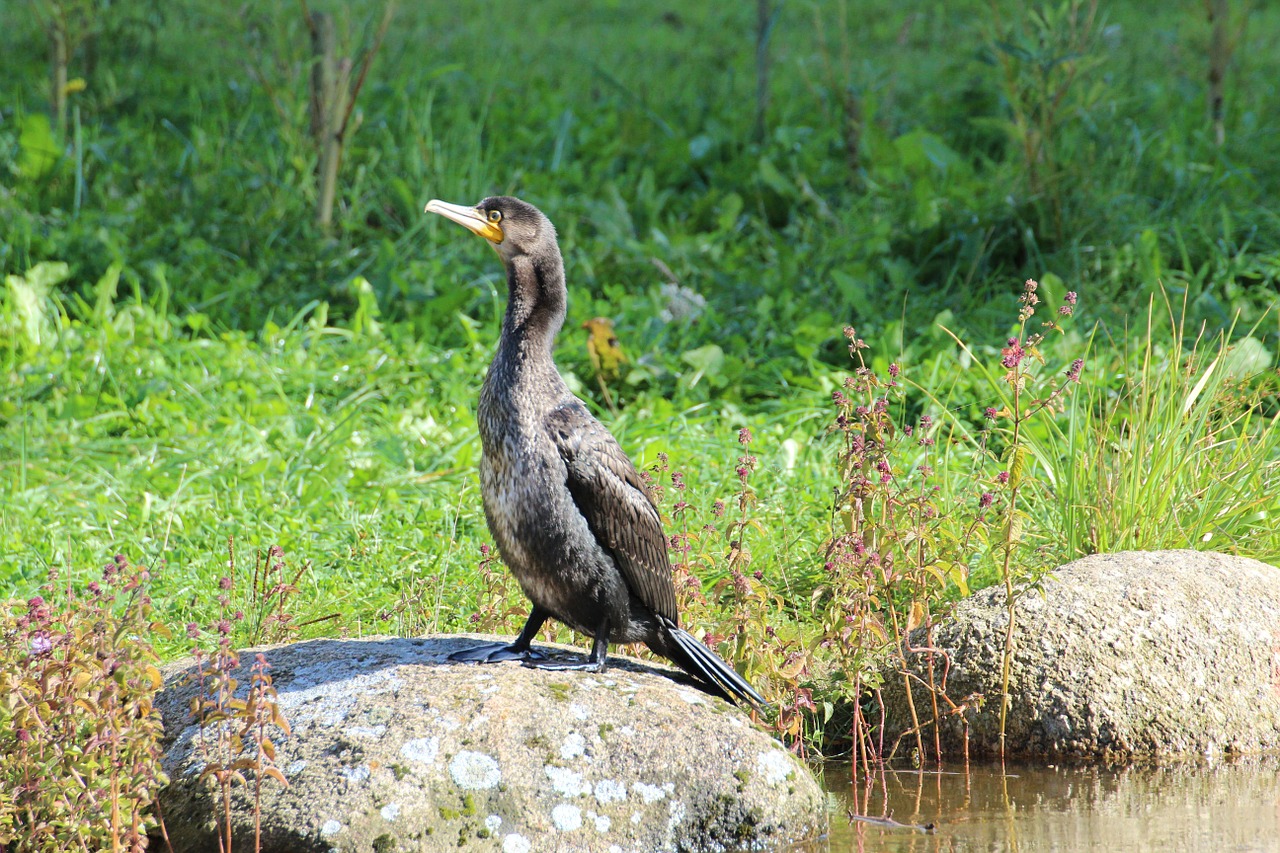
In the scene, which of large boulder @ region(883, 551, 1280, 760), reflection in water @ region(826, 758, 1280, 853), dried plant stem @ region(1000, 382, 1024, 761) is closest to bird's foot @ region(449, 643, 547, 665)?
reflection in water @ region(826, 758, 1280, 853)

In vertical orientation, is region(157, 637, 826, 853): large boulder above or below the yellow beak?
below

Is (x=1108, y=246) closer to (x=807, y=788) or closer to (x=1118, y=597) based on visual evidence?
(x=1118, y=597)

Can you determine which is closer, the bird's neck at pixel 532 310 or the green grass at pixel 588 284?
the bird's neck at pixel 532 310

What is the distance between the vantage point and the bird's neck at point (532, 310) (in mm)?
3639

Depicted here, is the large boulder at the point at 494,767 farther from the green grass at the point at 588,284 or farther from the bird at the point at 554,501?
the green grass at the point at 588,284

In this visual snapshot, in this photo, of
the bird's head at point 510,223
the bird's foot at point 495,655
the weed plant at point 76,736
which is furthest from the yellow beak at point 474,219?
the weed plant at point 76,736

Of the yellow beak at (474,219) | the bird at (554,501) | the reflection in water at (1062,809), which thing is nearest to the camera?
the reflection in water at (1062,809)

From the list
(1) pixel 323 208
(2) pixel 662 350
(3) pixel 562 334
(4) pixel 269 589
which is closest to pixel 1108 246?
(2) pixel 662 350

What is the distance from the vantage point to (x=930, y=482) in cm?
517

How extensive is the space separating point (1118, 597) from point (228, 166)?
640 cm

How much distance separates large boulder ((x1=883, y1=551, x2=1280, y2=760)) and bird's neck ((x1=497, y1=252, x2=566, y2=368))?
1.51 metres

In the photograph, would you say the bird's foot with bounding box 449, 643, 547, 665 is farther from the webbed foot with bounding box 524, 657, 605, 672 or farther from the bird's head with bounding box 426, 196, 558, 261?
the bird's head with bounding box 426, 196, 558, 261

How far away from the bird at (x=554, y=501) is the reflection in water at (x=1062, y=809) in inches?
17.9

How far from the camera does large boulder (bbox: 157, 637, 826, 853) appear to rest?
124 inches
